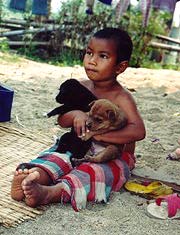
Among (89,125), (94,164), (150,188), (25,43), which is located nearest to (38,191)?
(94,164)

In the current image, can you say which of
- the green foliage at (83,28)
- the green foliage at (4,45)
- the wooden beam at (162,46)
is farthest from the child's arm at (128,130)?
the wooden beam at (162,46)

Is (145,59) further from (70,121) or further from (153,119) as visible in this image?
(70,121)

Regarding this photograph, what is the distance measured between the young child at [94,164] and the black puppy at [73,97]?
50 mm

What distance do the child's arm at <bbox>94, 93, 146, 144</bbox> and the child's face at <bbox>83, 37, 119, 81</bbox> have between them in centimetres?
18

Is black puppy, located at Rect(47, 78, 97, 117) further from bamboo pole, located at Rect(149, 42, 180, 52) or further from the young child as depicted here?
bamboo pole, located at Rect(149, 42, 180, 52)

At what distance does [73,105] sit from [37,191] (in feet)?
2.02

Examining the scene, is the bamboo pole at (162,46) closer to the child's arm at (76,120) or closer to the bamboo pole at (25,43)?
the bamboo pole at (25,43)

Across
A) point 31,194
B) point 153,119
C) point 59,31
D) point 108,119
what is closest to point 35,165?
point 31,194

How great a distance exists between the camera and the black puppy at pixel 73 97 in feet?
8.63

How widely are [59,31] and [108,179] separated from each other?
6077mm

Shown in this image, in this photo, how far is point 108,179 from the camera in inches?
97.0

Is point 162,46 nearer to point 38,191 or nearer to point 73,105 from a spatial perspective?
point 73,105

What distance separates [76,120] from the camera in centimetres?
255

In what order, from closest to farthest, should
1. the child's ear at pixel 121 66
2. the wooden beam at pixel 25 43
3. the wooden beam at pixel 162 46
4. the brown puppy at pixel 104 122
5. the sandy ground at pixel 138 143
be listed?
the sandy ground at pixel 138 143 < the brown puppy at pixel 104 122 < the child's ear at pixel 121 66 < the wooden beam at pixel 25 43 < the wooden beam at pixel 162 46
